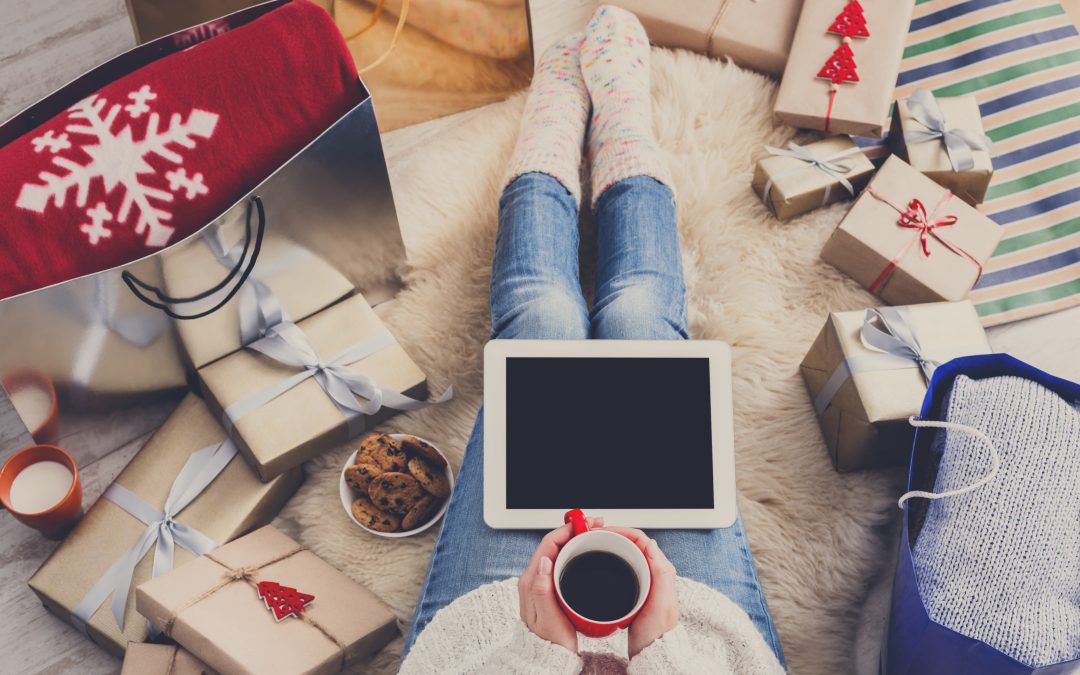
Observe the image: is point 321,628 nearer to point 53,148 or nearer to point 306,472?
point 306,472

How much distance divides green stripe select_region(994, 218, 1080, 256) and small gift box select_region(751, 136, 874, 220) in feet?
0.72

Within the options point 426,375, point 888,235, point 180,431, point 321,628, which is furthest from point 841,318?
point 180,431

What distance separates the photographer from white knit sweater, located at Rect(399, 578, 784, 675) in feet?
2.04

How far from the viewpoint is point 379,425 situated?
1.01m

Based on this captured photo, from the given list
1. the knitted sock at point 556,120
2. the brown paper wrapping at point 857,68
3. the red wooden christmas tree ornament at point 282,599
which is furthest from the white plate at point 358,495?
the brown paper wrapping at point 857,68

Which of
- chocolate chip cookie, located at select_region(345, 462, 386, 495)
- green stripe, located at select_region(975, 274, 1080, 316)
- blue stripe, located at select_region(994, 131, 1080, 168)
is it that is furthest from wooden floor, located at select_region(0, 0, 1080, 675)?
blue stripe, located at select_region(994, 131, 1080, 168)

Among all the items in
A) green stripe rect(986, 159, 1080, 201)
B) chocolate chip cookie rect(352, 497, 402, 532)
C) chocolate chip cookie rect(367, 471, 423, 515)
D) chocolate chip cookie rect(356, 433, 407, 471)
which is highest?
green stripe rect(986, 159, 1080, 201)

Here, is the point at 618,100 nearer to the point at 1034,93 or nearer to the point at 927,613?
the point at 1034,93

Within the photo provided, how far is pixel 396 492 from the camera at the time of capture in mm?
913

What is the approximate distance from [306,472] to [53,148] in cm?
47

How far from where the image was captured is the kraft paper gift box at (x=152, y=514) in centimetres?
85

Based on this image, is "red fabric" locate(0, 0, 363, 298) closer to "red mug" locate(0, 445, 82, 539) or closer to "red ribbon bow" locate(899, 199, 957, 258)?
"red mug" locate(0, 445, 82, 539)

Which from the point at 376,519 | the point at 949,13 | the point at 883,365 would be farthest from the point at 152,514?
the point at 949,13

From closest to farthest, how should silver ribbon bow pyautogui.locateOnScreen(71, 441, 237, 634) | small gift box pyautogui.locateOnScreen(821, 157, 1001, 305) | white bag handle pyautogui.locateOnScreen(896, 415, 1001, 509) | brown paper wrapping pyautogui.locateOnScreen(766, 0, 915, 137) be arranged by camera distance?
white bag handle pyautogui.locateOnScreen(896, 415, 1001, 509)
silver ribbon bow pyautogui.locateOnScreen(71, 441, 237, 634)
small gift box pyautogui.locateOnScreen(821, 157, 1001, 305)
brown paper wrapping pyautogui.locateOnScreen(766, 0, 915, 137)
